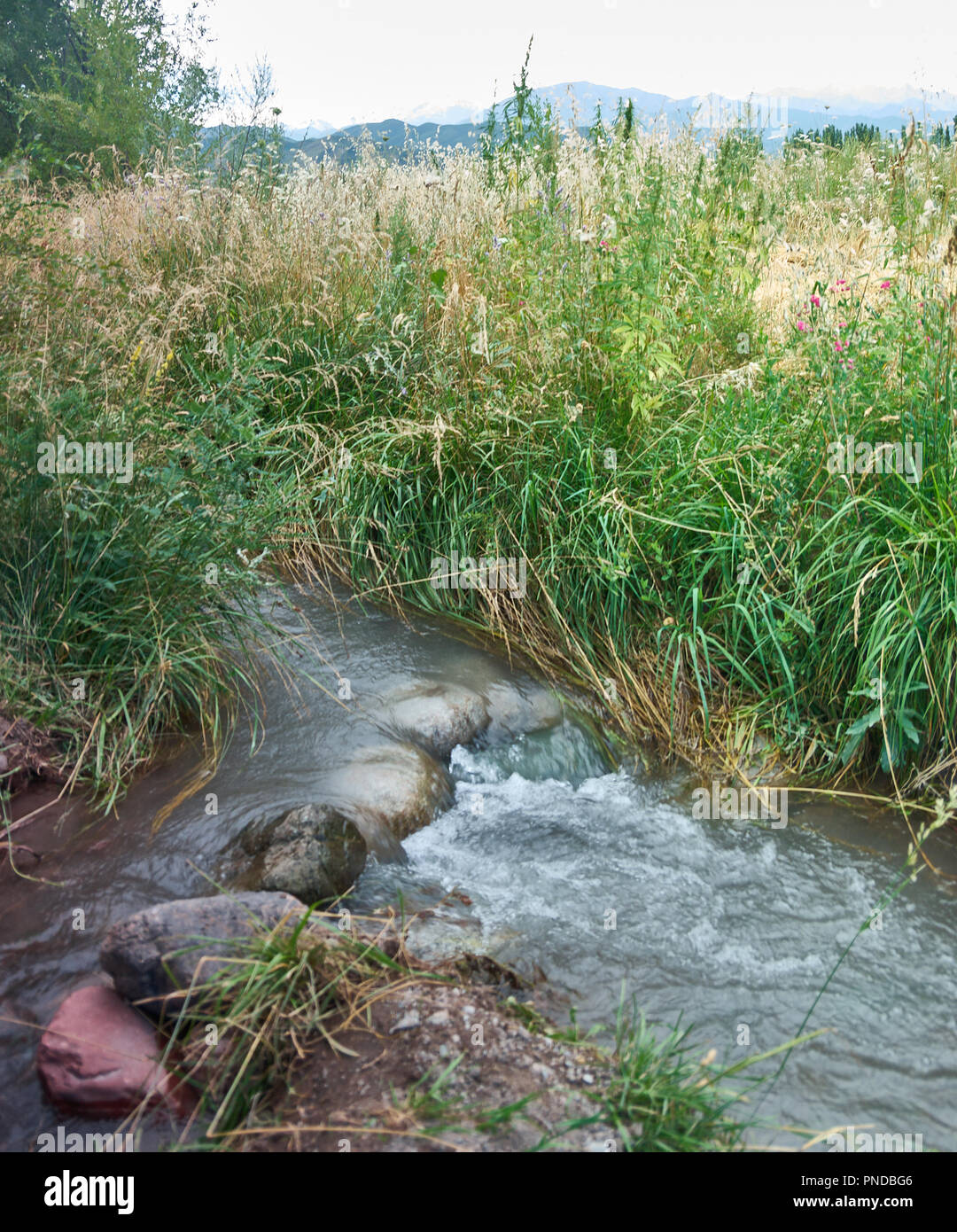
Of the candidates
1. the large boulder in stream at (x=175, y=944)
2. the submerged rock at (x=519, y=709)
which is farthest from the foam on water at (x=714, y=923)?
the large boulder in stream at (x=175, y=944)

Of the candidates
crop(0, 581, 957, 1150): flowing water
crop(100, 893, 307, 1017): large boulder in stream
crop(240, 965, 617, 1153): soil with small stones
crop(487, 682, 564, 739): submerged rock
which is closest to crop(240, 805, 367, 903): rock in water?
crop(0, 581, 957, 1150): flowing water

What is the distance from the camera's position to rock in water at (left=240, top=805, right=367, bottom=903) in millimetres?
2777

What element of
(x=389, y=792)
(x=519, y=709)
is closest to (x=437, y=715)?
(x=519, y=709)

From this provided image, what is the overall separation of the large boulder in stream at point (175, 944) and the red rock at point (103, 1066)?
0.08 meters

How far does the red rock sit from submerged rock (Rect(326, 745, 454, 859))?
1057 millimetres

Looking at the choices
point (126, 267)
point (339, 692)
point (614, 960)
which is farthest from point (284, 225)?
point (614, 960)

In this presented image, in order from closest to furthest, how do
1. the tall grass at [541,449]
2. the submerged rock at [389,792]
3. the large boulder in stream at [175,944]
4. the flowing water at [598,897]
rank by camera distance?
the large boulder in stream at [175,944]
the flowing water at [598,897]
the submerged rock at [389,792]
the tall grass at [541,449]

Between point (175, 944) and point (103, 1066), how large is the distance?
11.9 inches

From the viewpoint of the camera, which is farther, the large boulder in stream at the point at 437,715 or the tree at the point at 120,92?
the tree at the point at 120,92

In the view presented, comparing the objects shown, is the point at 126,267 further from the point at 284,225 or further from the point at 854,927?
the point at 854,927

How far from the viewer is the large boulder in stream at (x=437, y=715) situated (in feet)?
12.4

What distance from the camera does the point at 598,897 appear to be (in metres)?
3.08

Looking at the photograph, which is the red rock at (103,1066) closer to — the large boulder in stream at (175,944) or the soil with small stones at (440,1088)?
the large boulder in stream at (175,944)
